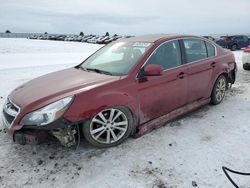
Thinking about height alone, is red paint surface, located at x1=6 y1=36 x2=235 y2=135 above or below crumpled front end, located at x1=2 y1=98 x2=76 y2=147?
above

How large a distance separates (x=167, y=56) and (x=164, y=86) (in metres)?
0.55

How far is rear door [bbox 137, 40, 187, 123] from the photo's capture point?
392 centimetres

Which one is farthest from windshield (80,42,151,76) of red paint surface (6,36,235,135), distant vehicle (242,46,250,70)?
distant vehicle (242,46,250,70)

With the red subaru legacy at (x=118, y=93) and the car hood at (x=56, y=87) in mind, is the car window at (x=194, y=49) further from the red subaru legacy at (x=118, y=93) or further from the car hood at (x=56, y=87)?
the car hood at (x=56, y=87)

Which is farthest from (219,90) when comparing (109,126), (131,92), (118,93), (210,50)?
(109,126)

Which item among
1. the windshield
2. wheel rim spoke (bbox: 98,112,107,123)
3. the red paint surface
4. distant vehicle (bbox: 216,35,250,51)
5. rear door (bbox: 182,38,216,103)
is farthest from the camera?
distant vehicle (bbox: 216,35,250,51)

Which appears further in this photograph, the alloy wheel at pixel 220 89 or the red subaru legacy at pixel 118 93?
the alloy wheel at pixel 220 89

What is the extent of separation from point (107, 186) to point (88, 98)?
1089 millimetres

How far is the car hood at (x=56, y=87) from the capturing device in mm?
3338

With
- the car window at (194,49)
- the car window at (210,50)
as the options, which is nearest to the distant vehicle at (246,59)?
the car window at (210,50)

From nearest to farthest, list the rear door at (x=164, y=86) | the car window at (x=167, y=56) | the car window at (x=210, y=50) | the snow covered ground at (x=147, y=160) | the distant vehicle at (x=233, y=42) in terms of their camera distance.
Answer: the snow covered ground at (x=147, y=160)
the rear door at (x=164, y=86)
the car window at (x=167, y=56)
the car window at (x=210, y=50)
the distant vehicle at (x=233, y=42)

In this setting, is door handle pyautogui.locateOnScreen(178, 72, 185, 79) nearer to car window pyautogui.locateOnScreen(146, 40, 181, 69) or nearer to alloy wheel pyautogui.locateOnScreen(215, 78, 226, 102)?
car window pyautogui.locateOnScreen(146, 40, 181, 69)

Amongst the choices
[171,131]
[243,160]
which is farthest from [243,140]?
[171,131]

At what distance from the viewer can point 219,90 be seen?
5.54 m
